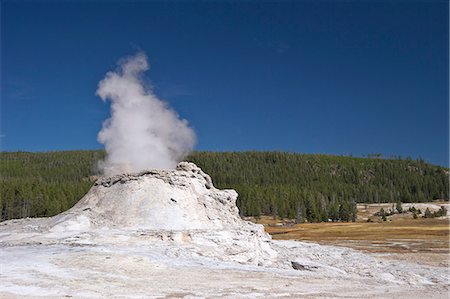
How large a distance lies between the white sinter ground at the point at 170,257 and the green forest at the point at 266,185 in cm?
4941

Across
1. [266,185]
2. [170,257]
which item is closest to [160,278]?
[170,257]

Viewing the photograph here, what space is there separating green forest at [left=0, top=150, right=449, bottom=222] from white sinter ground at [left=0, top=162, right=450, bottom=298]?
4941 cm

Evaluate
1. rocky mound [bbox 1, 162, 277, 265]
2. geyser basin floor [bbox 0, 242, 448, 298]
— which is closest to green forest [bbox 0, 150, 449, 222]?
rocky mound [bbox 1, 162, 277, 265]

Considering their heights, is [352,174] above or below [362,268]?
above

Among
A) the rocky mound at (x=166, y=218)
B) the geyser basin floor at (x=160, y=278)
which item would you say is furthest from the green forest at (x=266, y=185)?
the geyser basin floor at (x=160, y=278)

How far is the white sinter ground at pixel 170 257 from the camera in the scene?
15.1 m

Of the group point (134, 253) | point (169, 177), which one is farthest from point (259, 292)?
point (169, 177)

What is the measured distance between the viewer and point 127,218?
86.7 feet

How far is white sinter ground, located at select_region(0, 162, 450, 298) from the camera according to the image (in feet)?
49.5

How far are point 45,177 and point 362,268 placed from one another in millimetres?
146024

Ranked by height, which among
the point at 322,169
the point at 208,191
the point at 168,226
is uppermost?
the point at 322,169

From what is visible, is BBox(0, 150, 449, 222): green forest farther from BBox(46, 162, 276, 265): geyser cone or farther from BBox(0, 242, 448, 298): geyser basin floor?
BBox(0, 242, 448, 298): geyser basin floor

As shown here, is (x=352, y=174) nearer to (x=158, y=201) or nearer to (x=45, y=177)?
(x=45, y=177)

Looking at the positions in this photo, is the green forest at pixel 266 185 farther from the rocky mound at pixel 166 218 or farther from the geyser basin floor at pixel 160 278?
the geyser basin floor at pixel 160 278
